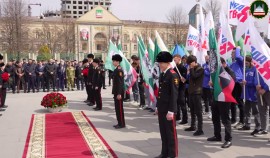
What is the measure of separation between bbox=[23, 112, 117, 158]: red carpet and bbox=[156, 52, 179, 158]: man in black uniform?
1.11m

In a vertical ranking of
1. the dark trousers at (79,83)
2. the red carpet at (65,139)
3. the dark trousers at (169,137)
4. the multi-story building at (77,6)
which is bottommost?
the red carpet at (65,139)

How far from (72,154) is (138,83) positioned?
→ 21.6 feet

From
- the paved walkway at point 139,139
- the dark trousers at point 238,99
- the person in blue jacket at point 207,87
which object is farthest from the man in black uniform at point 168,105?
the person in blue jacket at point 207,87

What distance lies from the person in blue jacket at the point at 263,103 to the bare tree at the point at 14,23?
2975 centimetres

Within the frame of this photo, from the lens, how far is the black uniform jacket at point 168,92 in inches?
233

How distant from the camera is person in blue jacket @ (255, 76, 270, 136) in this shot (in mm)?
7207

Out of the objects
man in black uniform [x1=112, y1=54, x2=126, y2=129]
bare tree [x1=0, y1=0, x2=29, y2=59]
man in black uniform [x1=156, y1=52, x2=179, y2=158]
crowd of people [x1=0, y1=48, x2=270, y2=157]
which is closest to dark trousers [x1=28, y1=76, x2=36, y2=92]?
crowd of people [x1=0, y1=48, x2=270, y2=157]

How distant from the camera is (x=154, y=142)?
7.35 metres

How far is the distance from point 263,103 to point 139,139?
2992 millimetres

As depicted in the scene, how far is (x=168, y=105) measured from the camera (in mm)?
6035

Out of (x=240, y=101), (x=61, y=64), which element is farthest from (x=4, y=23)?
(x=240, y=101)

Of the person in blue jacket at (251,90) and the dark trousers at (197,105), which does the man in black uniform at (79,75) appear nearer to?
the dark trousers at (197,105)

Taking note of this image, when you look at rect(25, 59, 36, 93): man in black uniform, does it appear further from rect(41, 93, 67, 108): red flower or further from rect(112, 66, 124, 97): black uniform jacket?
rect(112, 66, 124, 97): black uniform jacket

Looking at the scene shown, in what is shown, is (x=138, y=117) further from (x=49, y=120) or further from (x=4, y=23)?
(x=4, y=23)
